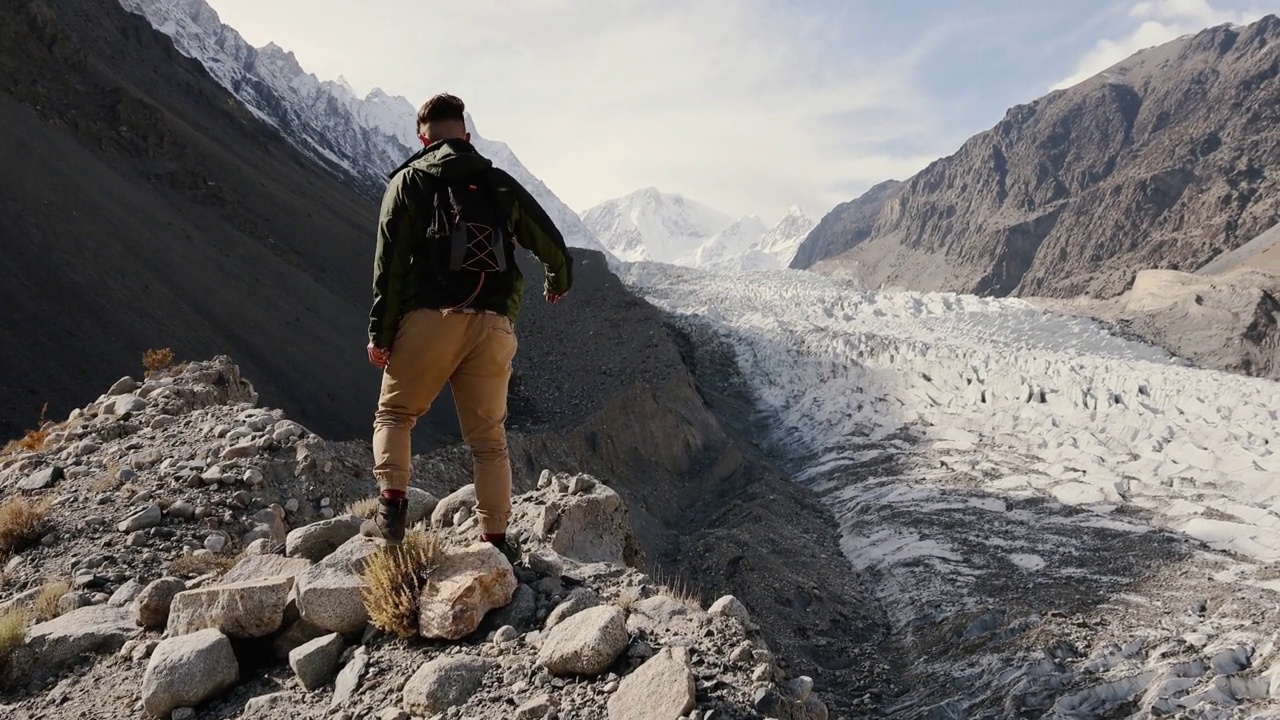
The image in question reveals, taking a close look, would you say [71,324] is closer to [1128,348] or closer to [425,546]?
[425,546]

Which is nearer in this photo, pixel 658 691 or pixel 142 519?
pixel 658 691

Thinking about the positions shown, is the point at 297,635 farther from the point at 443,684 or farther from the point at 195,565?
the point at 195,565

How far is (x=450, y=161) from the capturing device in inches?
135

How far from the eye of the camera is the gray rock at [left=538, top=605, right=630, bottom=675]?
3047 mm

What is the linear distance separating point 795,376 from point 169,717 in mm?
37879

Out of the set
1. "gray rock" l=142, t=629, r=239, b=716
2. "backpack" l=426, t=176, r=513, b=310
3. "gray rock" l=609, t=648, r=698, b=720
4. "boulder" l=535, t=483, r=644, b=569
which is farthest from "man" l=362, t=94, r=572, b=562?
"boulder" l=535, t=483, r=644, b=569

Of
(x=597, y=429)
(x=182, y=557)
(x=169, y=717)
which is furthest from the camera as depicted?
(x=597, y=429)

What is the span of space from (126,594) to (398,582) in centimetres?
237

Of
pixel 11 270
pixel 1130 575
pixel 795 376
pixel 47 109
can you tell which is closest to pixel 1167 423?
pixel 1130 575

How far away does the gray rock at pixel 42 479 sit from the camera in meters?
6.75

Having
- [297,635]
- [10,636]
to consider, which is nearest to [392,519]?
[297,635]

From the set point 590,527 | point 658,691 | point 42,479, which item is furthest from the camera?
point 42,479

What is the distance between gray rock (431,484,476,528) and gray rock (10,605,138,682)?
1.62m

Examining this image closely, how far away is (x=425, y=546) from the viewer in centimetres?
360
